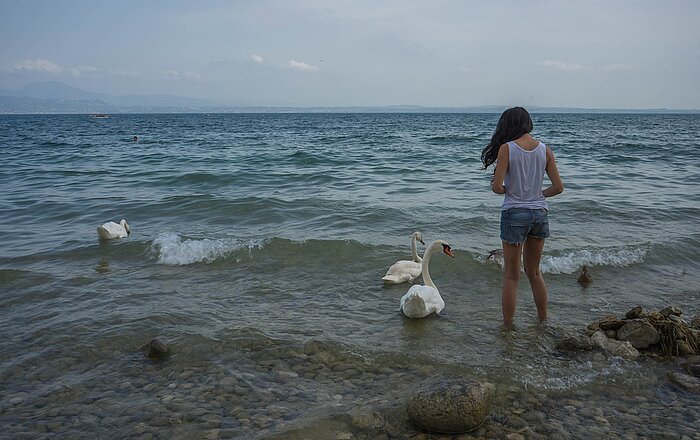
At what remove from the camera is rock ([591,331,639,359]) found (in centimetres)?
536

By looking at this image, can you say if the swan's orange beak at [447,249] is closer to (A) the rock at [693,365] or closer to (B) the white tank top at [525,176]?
(B) the white tank top at [525,176]

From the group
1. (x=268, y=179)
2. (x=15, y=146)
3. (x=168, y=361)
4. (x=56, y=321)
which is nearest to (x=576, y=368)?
(x=168, y=361)

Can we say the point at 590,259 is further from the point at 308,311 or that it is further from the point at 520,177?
the point at 308,311

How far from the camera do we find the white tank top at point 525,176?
5.45m

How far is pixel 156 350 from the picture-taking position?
556cm

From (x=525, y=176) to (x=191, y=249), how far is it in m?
6.26

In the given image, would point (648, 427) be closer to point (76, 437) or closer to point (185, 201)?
point (76, 437)

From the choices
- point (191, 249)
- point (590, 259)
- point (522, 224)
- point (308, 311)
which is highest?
point (522, 224)

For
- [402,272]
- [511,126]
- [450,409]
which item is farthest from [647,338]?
[402,272]

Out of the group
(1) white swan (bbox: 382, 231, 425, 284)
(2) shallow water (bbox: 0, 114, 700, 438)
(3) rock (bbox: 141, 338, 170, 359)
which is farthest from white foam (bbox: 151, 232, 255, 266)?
(3) rock (bbox: 141, 338, 170, 359)

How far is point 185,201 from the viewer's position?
14.2m

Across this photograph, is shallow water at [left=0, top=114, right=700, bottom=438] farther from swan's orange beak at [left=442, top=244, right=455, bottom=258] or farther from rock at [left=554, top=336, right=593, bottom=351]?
swan's orange beak at [left=442, top=244, right=455, bottom=258]

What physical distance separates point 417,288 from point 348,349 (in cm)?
135

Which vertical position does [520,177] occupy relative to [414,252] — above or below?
above
